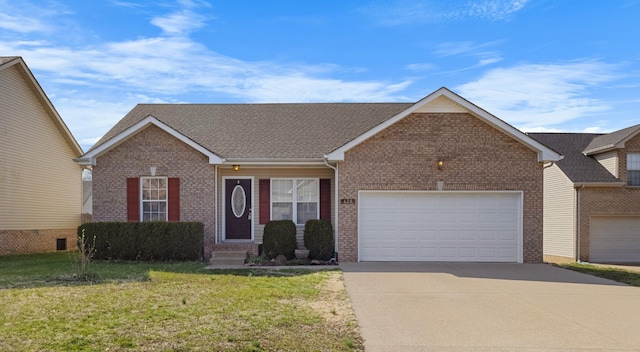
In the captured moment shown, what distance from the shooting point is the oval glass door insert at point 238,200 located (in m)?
17.4

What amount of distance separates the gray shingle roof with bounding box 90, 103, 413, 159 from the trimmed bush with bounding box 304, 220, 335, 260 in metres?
2.43

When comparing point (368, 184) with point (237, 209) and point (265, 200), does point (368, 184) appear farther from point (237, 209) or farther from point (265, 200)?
point (237, 209)

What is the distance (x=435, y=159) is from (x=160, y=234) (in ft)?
27.6

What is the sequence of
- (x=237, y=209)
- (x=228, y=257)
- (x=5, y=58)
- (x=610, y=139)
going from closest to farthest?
1. (x=228, y=257)
2. (x=237, y=209)
3. (x=5, y=58)
4. (x=610, y=139)

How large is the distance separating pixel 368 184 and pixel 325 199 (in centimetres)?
237

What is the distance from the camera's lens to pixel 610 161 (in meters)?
22.8

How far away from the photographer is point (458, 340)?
687 centimetres

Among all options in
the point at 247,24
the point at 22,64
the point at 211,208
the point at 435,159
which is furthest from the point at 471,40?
the point at 22,64

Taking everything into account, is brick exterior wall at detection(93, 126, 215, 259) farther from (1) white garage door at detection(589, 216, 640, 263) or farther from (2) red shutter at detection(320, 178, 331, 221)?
(1) white garage door at detection(589, 216, 640, 263)

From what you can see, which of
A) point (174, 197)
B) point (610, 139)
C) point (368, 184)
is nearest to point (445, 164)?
point (368, 184)

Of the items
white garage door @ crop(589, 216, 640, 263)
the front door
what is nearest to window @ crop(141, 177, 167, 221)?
the front door

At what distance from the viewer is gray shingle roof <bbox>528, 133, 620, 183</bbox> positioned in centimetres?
2239

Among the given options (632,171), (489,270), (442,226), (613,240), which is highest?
(632,171)

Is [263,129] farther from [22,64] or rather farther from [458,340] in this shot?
[458,340]
